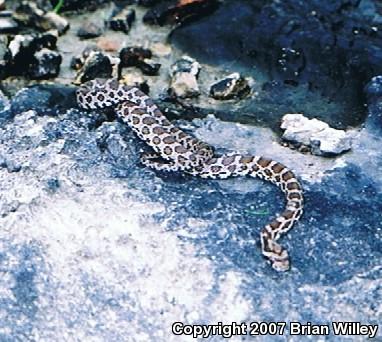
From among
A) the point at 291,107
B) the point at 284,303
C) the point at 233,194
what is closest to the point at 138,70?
the point at 291,107

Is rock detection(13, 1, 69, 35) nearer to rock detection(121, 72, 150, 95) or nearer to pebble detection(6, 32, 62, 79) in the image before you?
pebble detection(6, 32, 62, 79)

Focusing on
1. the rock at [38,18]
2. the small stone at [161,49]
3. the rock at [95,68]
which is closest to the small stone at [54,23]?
the rock at [38,18]

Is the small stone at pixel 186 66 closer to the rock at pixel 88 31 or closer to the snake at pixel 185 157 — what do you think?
the snake at pixel 185 157

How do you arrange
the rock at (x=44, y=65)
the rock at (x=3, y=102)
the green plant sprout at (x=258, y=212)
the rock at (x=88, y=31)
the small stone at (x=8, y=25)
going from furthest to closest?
the rock at (x=88, y=31), the small stone at (x=8, y=25), the rock at (x=44, y=65), the rock at (x=3, y=102), the green plant sprout at (x=258, y=212)

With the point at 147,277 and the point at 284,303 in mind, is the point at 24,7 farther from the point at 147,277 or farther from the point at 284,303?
the point at 284,303

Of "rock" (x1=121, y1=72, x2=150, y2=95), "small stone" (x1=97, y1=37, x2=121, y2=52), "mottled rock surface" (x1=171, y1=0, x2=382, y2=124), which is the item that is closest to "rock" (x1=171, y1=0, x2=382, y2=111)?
"mottled rock surface" (x1=171, y1=0, x2=382, y2=124)
